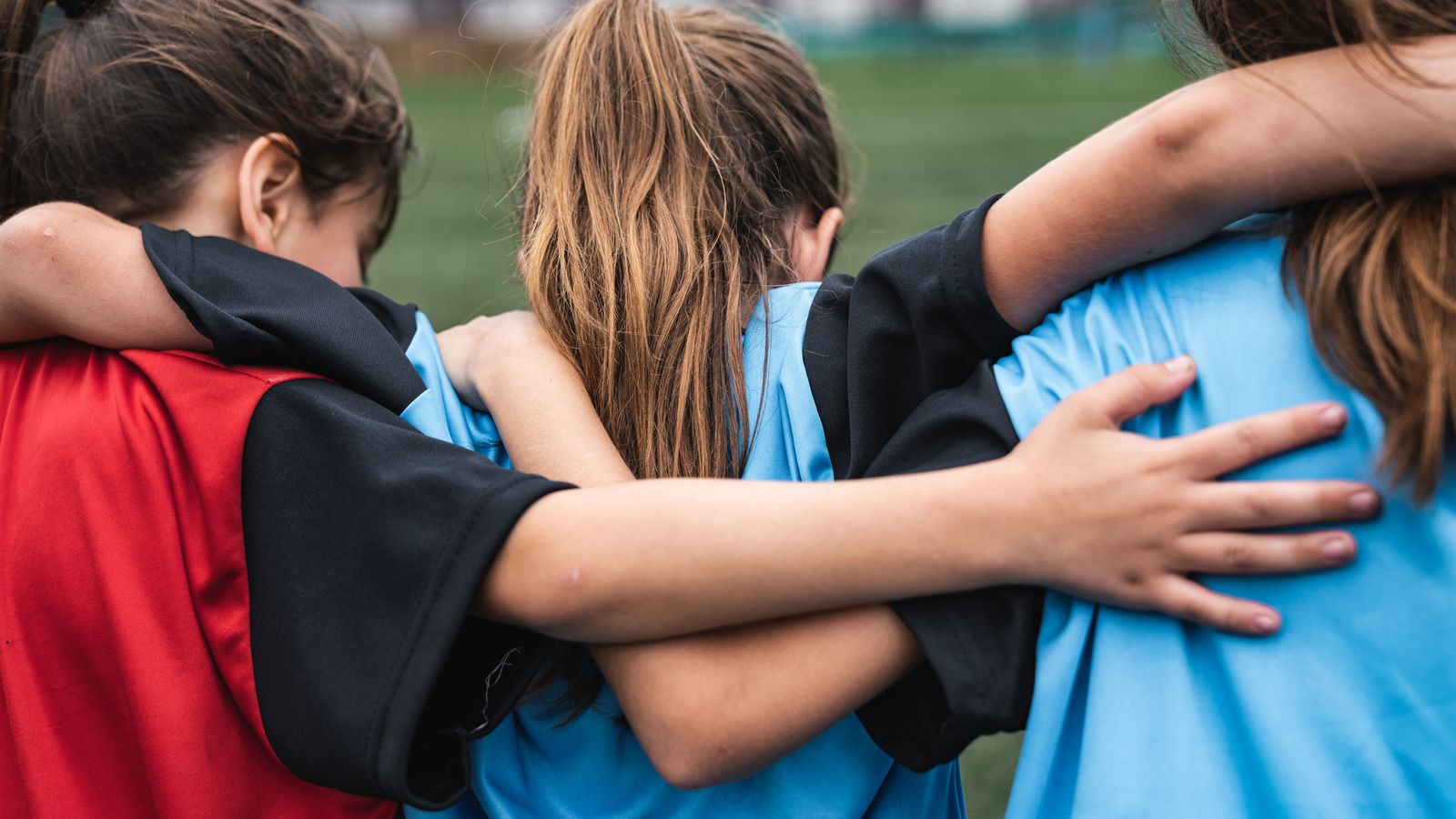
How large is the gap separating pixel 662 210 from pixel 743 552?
47 cm

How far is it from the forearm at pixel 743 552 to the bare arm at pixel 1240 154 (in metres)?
0.21

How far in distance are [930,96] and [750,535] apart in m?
13.0

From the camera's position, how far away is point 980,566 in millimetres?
909

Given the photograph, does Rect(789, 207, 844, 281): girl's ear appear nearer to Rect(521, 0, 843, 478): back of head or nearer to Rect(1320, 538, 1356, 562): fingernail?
Rect(521, 0, 843, 478): back of head

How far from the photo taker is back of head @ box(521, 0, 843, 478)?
117 cm

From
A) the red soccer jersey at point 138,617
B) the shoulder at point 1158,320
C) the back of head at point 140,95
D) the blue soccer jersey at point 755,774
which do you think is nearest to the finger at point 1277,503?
the shoulder at point 1158,320

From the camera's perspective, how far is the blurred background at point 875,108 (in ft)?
6.60

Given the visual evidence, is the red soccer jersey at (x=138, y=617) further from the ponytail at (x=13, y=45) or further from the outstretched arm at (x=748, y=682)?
the ponytail at (x=13, y=45)

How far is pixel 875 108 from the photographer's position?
12.3m

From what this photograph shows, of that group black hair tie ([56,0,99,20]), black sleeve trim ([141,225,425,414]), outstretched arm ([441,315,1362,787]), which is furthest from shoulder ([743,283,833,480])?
black hair tie ([56,0,99,20])

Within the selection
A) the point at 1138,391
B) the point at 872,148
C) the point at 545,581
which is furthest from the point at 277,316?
the point at 872,148

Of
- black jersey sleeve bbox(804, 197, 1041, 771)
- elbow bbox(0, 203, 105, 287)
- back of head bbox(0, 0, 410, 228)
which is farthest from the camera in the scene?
back of head bbox(0, 0, 410, 228)

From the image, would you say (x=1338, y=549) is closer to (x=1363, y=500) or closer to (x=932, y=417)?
(x=1363, y=500)

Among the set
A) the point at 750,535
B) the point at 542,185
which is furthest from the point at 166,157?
the point at 750,535
